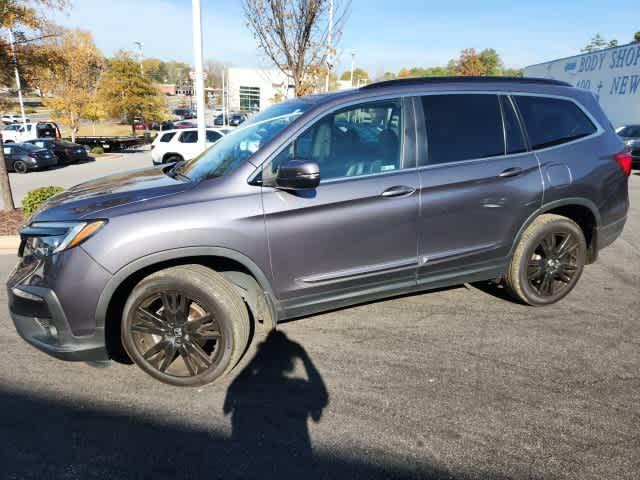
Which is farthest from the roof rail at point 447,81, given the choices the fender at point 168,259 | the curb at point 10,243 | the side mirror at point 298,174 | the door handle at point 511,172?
the curb at point 10,243

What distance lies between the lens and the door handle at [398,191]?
3.11 metres

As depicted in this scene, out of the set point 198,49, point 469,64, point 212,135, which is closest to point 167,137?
point 212,135

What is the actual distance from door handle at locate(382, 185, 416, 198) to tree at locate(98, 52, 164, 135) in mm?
30527

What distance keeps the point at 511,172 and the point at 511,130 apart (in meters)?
0.37

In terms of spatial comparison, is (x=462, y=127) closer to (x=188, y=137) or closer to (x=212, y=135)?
(x=188, y=137)

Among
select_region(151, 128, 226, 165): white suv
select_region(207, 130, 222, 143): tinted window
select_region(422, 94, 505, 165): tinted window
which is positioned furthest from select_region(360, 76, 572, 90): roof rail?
select_region(207, 130, 222, 143): tinted window

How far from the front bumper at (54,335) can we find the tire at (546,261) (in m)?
3.32

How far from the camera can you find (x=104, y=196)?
2.97m

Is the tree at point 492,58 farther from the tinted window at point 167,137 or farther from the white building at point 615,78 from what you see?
the tinted window at point 167,137

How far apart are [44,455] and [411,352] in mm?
2413

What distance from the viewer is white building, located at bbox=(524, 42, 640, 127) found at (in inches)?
922

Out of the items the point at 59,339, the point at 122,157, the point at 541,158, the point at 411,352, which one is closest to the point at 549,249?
the point at 541,158

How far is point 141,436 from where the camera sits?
2490 mm

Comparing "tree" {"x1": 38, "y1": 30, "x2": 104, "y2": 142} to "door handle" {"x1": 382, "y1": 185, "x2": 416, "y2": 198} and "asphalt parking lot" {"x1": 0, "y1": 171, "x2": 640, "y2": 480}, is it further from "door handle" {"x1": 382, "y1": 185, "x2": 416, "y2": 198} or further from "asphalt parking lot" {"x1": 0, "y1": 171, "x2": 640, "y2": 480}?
"door handle" {"x1": 382, "y1": 185, "x2": 416, "y2": 198}
